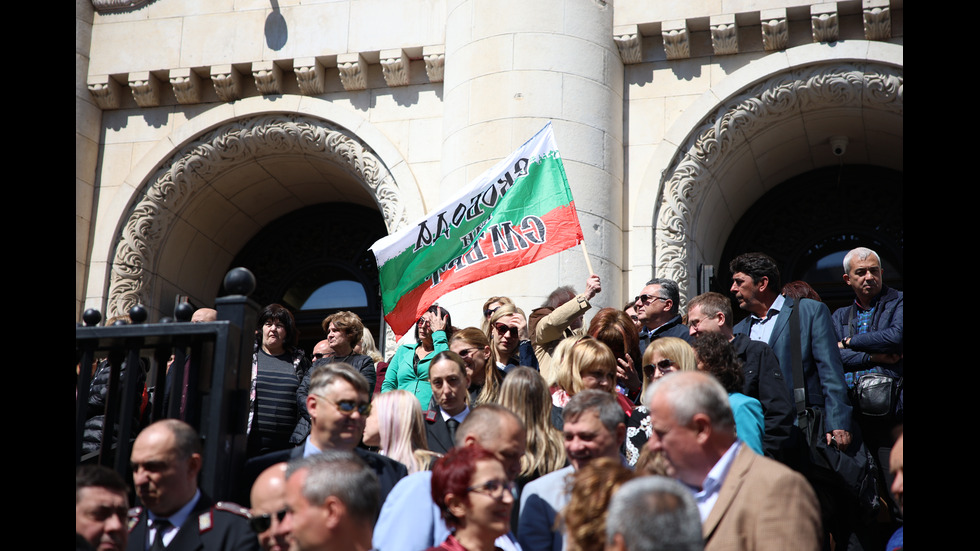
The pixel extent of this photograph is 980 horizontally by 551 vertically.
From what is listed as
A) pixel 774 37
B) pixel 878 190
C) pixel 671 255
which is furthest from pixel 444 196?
pixel 878 190

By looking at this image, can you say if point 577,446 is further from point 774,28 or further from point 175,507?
point 774,28

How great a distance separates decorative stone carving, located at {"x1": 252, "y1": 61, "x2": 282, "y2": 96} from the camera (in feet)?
40.1

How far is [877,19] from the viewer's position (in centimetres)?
1065

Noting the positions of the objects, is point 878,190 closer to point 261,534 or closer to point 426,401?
point 426,401

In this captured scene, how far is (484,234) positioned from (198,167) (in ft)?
17.3

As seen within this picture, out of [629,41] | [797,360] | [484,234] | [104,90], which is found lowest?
[797,360]

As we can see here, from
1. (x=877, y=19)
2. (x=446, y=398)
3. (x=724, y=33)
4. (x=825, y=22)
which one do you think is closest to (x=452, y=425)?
(x=446, y=398)

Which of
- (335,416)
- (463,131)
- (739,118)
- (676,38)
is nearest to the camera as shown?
(335,416)

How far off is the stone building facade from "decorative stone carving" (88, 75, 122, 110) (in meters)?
0.02

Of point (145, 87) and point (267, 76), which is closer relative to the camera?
point (267, 76)

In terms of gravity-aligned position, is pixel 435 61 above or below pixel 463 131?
above

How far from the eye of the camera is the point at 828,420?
6496 millimetres

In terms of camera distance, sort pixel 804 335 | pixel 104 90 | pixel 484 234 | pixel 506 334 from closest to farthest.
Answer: pixel 804 335 → pixel 506 334 → pixel 484 234 → pixel 104 90

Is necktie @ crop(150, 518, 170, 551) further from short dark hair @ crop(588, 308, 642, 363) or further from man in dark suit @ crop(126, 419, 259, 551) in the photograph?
short dark hair @ crop(588, 308, 642, 363)
